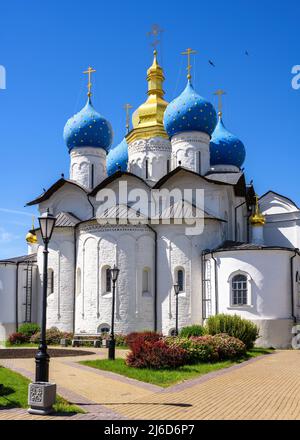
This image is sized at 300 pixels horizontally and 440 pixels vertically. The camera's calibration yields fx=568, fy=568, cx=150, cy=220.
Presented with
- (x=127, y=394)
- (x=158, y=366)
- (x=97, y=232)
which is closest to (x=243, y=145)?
(x=97, y=232)

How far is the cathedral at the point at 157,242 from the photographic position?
25.9 meters

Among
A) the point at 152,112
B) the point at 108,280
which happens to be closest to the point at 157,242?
the point at 108,280

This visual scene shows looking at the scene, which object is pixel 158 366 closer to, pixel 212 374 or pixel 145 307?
pixel 212 374

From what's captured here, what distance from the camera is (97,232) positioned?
90.3 ft

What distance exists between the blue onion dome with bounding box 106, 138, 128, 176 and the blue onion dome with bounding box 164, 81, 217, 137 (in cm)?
608

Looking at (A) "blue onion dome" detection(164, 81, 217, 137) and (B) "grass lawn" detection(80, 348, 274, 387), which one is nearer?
(B) "grass lawn" detection(80, 348, 274, 387)

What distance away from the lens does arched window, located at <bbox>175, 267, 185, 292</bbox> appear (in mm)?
27422

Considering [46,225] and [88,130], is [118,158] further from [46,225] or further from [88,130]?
[46,225]

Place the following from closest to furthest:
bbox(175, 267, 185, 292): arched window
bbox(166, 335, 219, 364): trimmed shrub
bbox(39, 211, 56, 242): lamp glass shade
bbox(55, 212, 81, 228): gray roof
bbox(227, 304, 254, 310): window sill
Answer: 1. bbox(39, 211, 56, 242): lamp glass shade
2. bbox(166, 335, 219, 364): trimmed shrub
3. bbox(227, 304, 254, 310): window sill
4. bbox(175, 267, 185, 292): arched window
5. bbox(55, 212, 81, 228): gray roof

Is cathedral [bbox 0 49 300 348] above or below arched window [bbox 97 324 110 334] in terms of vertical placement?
above

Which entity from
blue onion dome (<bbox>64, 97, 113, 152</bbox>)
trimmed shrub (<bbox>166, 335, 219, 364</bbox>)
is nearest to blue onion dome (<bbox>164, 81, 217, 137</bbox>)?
blue onion dome (<bbox>64, 97, 113, 152</bbox>)

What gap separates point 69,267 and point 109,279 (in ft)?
9.52

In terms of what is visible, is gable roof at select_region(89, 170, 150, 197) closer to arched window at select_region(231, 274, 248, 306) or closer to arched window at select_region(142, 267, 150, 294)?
arched window at select_region(142, 267, 150, 294)

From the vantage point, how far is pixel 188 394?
38.5 ft
